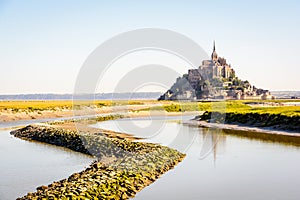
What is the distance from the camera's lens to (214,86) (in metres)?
154

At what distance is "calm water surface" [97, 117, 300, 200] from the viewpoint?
13133 mm

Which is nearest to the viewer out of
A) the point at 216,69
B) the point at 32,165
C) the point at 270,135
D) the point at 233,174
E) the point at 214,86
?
the point at 233,174

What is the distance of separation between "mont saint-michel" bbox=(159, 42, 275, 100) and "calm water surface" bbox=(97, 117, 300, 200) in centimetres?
12043

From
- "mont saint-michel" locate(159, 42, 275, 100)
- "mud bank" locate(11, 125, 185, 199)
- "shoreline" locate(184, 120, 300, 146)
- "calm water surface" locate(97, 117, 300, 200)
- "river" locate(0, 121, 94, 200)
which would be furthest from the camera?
"mont saint-michel" locate(159, 42, 275, 100)

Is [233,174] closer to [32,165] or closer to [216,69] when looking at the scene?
[32,165]

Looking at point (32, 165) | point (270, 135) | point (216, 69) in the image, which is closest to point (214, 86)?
point (216, 69)

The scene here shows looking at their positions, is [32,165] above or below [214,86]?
below

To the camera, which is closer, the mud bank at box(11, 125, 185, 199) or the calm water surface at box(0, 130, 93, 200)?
the mud bank at box(11, 125, 185, 199)

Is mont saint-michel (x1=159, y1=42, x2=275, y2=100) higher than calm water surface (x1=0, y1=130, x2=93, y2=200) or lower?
higher

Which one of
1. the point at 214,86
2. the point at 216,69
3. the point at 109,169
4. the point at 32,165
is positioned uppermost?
the point at 216,69

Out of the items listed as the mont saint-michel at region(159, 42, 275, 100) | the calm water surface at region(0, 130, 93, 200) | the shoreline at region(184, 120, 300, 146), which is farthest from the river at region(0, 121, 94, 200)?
the mont saint-michel at region(159, 42, 275, 100)

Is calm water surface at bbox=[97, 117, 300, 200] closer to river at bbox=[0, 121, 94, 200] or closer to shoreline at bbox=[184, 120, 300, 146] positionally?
shoreline at bbox=[184, 120, 300, 146]

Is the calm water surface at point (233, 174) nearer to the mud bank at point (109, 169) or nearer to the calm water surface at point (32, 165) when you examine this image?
the mud bank at point (109, 169)

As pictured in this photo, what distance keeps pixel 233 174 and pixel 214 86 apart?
140 m
